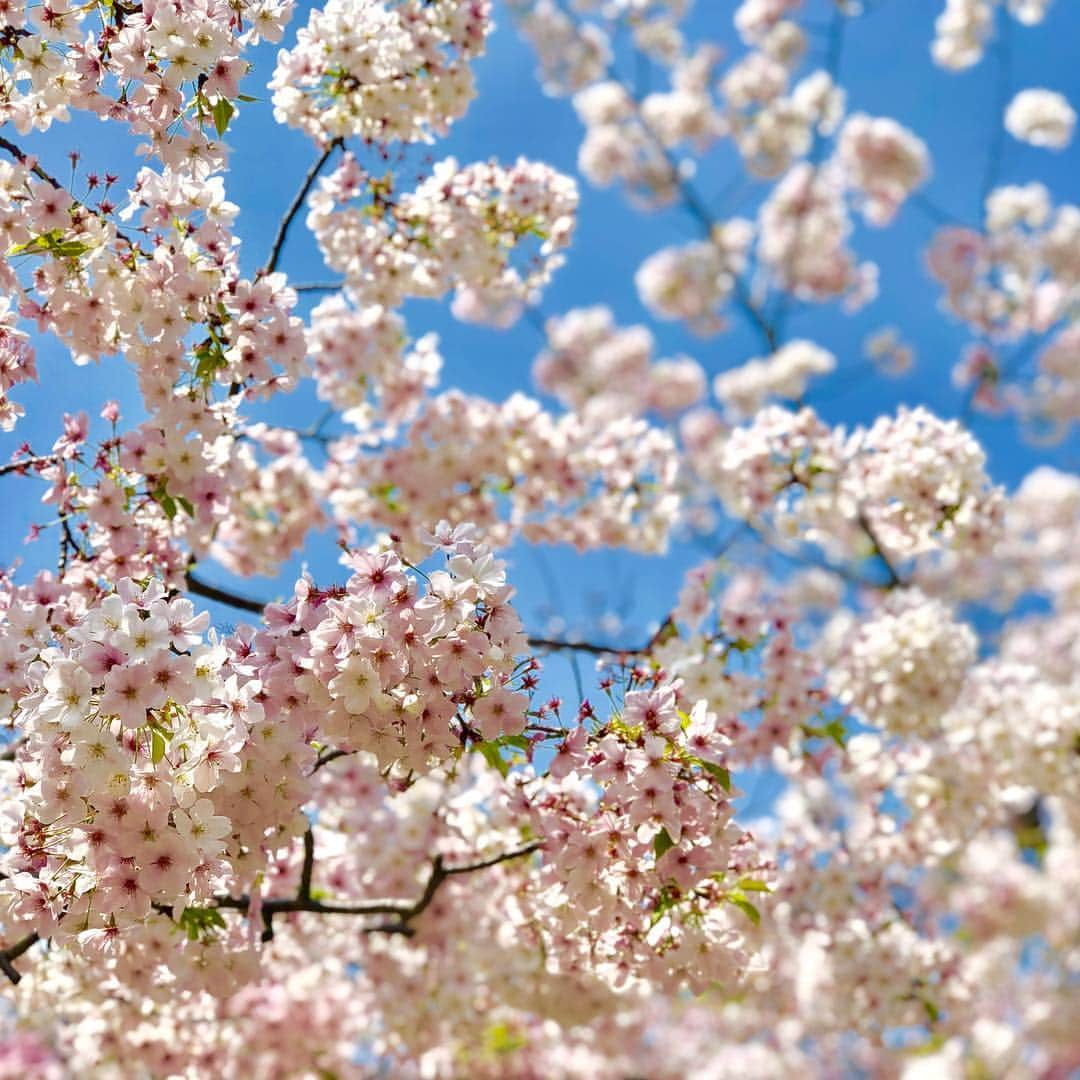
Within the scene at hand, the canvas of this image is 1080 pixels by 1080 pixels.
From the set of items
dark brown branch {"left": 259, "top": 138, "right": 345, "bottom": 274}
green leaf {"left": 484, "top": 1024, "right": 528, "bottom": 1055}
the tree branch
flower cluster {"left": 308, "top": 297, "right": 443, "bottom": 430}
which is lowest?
green leaf {"left": 484, "top": 1024, "right": 528, "bottom": 1055}

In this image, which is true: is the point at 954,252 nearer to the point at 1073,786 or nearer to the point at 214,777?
the point at 1073,786

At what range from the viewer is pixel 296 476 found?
6461mm

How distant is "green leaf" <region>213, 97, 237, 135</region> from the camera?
3.05 m

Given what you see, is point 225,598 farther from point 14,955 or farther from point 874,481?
point 874,481

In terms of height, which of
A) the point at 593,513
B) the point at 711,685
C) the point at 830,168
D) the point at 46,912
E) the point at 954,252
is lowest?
the point at 46,912

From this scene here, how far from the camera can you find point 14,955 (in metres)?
2.84

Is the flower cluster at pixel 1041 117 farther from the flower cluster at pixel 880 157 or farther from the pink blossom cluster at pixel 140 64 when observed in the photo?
the pink blossom cluster at pixel 140 64

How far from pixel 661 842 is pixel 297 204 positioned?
3.11 meters

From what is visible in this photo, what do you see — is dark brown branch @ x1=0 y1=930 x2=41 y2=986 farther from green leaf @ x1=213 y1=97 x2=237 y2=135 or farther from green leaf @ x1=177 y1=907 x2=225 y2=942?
green leaf @ x1=213 y1=97 x2=237 y2=135

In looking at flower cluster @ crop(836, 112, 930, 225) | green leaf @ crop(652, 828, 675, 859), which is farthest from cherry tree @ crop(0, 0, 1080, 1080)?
flower cluster @ crop(836, 112, 930, 225)

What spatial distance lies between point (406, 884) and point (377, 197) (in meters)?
3.76

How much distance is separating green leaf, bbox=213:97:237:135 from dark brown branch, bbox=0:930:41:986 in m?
2.49

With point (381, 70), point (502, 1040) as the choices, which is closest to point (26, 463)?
point (381, 70)

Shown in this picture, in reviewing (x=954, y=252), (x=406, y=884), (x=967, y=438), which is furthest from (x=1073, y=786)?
(x=954, y=252)
